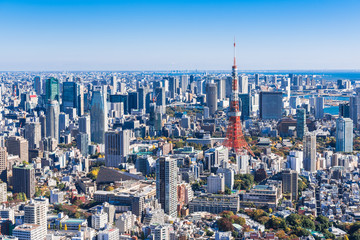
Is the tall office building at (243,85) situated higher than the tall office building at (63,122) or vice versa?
the tall office building at (243,85)

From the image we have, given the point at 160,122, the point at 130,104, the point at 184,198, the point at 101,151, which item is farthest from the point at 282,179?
the point at 130,104

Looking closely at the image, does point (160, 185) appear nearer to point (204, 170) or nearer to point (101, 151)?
point (204, 170)

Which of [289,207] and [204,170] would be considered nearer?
[289,207]

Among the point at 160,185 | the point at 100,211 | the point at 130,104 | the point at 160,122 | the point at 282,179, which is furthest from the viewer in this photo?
the point at 130,104

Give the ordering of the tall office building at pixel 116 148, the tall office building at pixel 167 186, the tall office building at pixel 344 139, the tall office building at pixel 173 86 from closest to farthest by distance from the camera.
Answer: the tall office building at pixel 167 186
the tall office building at pixel 116 148
the tall office building at pixel 344 139
the tall office building at pixel 173 86

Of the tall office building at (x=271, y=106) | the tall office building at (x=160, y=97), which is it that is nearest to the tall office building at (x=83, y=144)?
the tall office building at (x=271, y=106)

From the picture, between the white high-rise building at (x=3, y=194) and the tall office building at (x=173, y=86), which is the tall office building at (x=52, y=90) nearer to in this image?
the tall office building at (x=173, y=86)

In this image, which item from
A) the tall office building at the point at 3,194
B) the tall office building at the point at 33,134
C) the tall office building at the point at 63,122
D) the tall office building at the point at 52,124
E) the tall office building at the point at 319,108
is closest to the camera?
the tall office building at the point at 3,194
